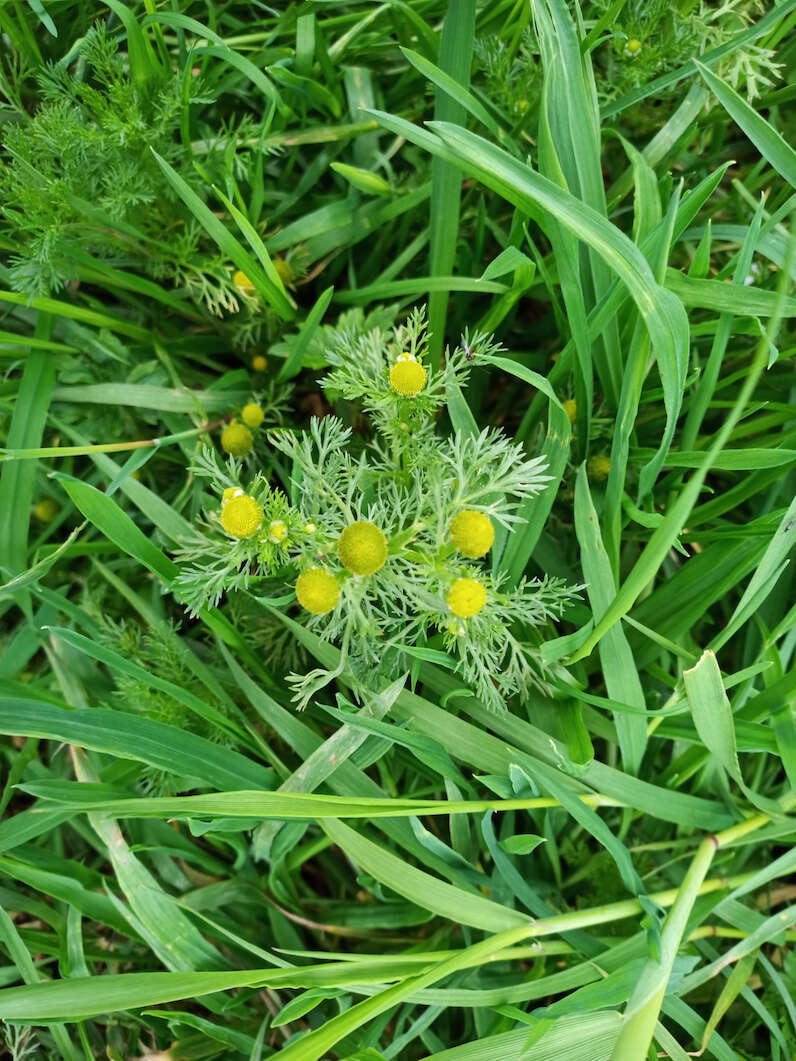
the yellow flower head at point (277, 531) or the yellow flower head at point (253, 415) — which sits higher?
the yellow flower head at point (277, 531)

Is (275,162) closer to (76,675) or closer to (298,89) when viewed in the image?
(298,89)

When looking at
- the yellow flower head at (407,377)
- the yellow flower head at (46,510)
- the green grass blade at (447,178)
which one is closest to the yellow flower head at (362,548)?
the yellow flower head at (407,377)

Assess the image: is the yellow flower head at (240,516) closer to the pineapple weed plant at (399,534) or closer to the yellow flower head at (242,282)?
the pineapple weed plant at (399,534)

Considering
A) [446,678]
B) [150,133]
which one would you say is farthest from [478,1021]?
[150,133]

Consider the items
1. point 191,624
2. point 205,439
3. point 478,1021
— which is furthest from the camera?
point 191,624

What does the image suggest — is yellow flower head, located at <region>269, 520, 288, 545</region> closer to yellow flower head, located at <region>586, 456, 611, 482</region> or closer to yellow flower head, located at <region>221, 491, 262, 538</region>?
yellow flower head, located at <region>221, 491, 262, 538</region>

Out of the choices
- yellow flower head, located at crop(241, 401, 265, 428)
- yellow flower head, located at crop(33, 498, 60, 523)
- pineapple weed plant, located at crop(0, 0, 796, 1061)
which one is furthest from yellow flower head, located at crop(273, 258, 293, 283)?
yellow flower head, located at crop(33, 498, 60, 523)

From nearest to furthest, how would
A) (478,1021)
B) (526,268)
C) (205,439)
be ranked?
(526,268)
(478,1021)
(205,439)
